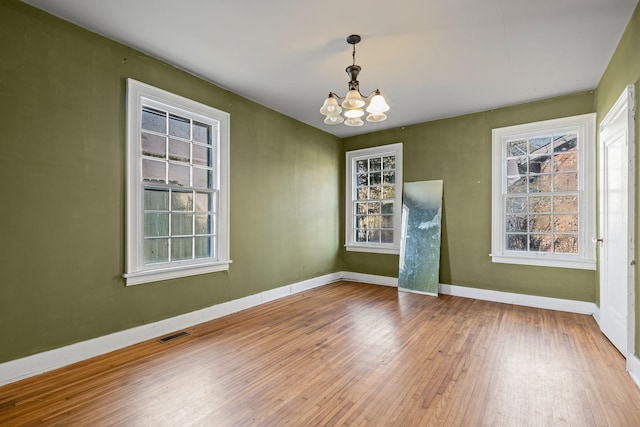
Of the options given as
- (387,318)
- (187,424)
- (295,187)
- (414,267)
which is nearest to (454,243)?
(414,267)

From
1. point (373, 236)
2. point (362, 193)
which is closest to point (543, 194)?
point (373, 236)

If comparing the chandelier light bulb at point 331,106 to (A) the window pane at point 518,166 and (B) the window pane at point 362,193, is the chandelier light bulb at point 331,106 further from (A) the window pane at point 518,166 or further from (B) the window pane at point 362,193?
(B) the window pane at point 362,193

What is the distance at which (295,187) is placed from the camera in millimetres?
5184

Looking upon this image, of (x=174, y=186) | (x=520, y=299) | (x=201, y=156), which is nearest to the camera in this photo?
(x=174, y=186)

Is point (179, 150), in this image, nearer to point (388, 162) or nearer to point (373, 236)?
point (388, 162)

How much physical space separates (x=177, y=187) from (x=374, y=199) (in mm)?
3597

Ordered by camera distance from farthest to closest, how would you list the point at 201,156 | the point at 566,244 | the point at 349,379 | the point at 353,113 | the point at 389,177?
1. the point at 389,177
2. the point at 566,244
3. the point at 201,156
4. the point at 353,113
5. the point at 349,379

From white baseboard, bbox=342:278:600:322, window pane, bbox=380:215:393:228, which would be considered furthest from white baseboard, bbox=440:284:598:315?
window pane, bbox=380:215:393:228

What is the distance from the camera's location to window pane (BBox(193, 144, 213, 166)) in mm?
3732

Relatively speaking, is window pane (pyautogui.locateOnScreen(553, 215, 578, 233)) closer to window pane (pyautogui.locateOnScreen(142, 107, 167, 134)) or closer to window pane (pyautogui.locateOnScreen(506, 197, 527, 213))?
window pane (pyautogui.locateOnScreen(506, 197, 527, 213))

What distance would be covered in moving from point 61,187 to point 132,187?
1.79ft

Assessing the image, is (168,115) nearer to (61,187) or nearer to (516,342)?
(61,187)

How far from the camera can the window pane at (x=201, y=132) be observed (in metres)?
3.75

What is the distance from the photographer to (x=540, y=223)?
4395 mm
